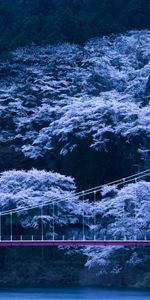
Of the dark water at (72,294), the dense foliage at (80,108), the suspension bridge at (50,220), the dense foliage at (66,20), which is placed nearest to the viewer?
the dark water at (72,294)

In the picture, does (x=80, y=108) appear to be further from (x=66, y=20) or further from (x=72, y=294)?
(x=72, y=294)

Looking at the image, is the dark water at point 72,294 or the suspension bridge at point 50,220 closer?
the dark water at point 72,294

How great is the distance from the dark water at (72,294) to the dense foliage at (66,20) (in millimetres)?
14989

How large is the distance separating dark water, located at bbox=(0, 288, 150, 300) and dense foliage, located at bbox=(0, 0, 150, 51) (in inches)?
590

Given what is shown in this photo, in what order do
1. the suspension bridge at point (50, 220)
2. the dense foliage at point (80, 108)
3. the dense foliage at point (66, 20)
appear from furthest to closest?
the dense foliage at point (66, 20), the dense foliage at point (80, 108), the suspension bridge at point (50, 220)

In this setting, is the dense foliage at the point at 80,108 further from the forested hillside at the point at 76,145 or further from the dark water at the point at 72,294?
the dark water at the point at 72,294

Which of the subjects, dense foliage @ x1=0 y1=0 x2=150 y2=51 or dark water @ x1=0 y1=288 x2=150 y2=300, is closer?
dark water @ x1=0 y1=288 x2=150 y2=300

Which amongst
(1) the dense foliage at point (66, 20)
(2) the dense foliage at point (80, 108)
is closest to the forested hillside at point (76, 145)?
(2) the dense foliage at point (80, 108)

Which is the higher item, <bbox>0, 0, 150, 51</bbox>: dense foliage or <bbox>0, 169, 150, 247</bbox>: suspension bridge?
<bbox>0, 0, 150, 51</bbox>: dense foliage

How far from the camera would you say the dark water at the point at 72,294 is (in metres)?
23.5

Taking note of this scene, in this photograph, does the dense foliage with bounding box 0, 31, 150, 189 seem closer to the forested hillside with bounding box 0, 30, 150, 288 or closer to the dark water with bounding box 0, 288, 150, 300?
the forested hillside with bounding box 0, 30, 150, 288

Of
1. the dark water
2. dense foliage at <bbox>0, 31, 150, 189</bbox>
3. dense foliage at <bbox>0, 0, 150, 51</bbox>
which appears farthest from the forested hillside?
the dark water

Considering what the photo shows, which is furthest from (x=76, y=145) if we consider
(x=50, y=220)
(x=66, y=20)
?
(x=66, y=20)

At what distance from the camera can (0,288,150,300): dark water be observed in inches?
926
